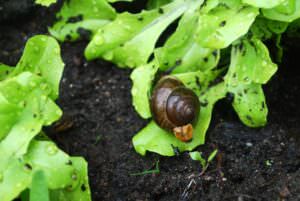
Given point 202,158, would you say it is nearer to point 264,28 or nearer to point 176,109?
point 176,109

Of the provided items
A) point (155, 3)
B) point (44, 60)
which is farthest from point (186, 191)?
point (155, 3)

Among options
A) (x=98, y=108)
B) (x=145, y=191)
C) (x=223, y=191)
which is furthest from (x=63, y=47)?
(x=223, y=191)

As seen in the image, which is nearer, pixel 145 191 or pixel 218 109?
pixel 145 191

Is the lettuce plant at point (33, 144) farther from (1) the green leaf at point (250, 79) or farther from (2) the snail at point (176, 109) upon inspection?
(1) the green leaf at point (250, 79)

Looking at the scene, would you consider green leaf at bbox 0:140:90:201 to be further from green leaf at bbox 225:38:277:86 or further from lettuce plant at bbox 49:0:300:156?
green leaf at bbox 225:38:277:86

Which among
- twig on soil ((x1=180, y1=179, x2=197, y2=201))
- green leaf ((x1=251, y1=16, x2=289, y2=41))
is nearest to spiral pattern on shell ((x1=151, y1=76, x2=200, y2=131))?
twig on soil ((x1=180, y1=179, x2=197, y2=201))

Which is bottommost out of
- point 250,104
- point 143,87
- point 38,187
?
point 250,104

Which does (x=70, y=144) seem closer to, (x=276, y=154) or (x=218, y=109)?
(x=218, y=109)
